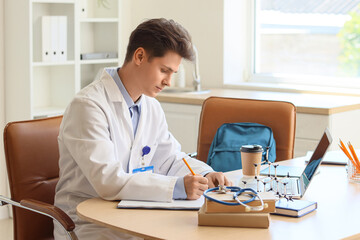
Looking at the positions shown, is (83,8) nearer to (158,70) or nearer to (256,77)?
(256,77)

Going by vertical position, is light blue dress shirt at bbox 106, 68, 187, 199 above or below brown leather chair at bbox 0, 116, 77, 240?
above

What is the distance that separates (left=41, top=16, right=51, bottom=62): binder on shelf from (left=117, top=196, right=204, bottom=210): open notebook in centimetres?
226

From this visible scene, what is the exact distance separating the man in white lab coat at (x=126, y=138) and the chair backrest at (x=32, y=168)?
17 cm

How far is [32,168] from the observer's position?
7.64 feet

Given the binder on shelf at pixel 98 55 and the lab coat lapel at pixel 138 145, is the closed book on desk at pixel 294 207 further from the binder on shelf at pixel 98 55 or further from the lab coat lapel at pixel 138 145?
the binder on shelf at pixel 98 55

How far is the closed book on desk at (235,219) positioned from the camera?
1673 mm

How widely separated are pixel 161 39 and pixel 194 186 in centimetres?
53

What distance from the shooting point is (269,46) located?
4.55m

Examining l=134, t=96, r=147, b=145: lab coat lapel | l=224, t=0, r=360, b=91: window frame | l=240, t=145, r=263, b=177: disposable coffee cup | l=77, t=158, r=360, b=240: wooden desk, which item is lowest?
l=77, t=158, r=360, b=240: wooden desk

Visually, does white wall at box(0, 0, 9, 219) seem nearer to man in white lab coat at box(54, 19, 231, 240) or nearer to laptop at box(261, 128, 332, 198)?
man in white lab coat at box(54, 19, 231, 240)

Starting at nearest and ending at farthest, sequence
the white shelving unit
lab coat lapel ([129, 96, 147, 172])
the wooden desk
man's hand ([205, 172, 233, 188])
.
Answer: the wooden desk → man's hand ([205, 172, 233, 188]) → lab coat lapel ([129, 96, 147, 172]) → the white shelving unit

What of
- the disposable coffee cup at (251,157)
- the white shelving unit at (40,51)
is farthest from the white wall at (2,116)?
the disposable coffee cup at (251,157)

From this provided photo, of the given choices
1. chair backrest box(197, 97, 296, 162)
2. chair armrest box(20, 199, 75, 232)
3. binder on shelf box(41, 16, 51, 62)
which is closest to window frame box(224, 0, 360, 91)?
binder on shelf box(41, 16, 51, 62)

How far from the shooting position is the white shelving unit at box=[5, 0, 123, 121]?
3842 mm
